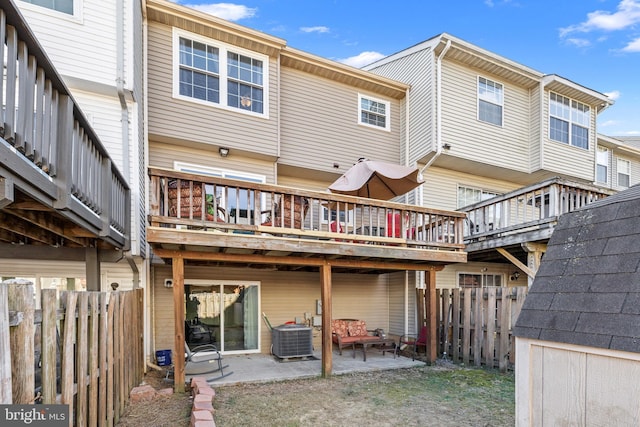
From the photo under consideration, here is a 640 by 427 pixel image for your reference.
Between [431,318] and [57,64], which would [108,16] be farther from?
[431,318]

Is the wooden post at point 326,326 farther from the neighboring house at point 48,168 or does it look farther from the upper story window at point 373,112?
the upper story window at point 373,112

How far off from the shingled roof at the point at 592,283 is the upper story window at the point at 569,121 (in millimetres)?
9824

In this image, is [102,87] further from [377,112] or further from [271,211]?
[377,112]

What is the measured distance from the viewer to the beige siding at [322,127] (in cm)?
901

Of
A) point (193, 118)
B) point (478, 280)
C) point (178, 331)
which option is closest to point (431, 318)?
point (478, 280)

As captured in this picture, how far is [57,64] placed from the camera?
5.64m

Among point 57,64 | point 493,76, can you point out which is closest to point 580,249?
point 57,64

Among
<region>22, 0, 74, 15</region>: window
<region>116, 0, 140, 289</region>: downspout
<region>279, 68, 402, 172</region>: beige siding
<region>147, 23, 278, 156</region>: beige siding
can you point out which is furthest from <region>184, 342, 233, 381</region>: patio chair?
<region>22, 0, 74, 15</region>: window

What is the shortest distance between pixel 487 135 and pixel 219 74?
7325 mm

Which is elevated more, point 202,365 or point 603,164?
point 603,164

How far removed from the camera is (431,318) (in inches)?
299

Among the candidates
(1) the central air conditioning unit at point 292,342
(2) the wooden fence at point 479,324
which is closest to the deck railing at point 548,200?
(2) the wooden fence at point 479,324

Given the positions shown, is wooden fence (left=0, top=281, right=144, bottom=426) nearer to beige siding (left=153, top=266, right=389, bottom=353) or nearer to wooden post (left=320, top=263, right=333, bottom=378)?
beige siding (left=153, top=266, right=389, bottom=353)

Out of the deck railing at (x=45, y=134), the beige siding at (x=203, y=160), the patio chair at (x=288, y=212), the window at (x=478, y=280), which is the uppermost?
the beige siding at (x=203, y=160)
